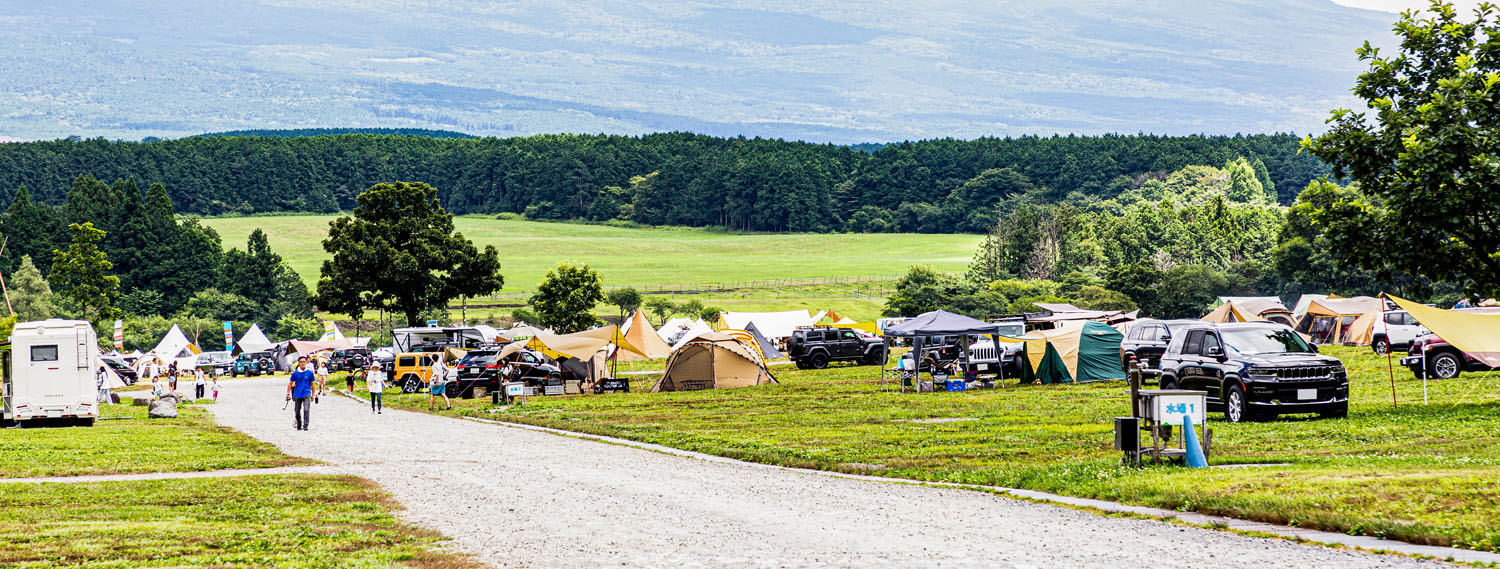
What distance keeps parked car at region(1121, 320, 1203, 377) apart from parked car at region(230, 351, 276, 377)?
163 feet

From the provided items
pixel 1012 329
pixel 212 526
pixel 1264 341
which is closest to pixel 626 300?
pixel 1012 329

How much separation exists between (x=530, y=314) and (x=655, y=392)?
6765 cm

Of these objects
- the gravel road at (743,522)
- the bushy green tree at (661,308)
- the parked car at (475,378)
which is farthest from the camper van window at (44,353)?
the bushy green tree at (661,308)

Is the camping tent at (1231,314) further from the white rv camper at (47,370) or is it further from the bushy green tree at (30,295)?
the bushy green tree at (30,295)

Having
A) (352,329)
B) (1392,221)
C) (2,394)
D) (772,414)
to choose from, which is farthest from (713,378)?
(352,329)

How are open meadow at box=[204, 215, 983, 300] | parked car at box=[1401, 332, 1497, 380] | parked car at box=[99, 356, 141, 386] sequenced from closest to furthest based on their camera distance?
parked car at box=[1401, 332, 1497, 380] → parked car at box=[99, 356, 141, 386] → open meadow at box=[204, 215, 983, 300]

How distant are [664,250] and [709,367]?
433ft

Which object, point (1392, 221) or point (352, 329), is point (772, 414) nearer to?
point (1392, 221)

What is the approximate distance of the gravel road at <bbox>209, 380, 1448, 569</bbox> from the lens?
10.5 m

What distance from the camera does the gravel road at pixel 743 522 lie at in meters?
10.5

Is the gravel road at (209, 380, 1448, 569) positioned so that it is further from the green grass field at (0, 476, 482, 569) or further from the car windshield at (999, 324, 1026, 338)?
the car windshield at (999, 324, 1026, 338)

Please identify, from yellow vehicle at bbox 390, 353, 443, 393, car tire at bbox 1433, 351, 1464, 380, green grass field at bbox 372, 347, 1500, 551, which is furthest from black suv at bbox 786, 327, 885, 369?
car tire at bbox 1433, 351, 1464, 380

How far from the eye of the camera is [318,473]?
1825cm

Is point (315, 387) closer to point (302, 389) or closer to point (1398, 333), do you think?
point (302, 389)
